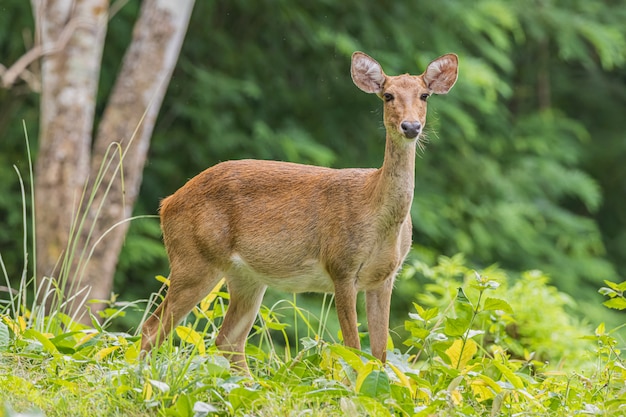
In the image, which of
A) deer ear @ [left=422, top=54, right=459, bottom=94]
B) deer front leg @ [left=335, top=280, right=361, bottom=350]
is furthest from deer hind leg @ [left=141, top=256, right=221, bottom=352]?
deer ear @ [left=422, top=54, right=459, bottom=94]

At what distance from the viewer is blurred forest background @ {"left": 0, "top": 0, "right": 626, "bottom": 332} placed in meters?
11.4

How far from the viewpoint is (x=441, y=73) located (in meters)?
5.21

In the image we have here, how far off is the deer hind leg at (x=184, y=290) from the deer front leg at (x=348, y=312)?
0.66 m

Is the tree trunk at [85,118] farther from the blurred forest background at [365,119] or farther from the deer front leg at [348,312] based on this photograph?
the deer front leg at [348,312]

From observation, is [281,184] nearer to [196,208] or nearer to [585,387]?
[196,208]

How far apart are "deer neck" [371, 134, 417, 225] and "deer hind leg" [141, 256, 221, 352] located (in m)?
0.86

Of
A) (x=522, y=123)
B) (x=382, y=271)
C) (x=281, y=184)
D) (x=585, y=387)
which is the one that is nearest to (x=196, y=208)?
(x=281, y=184)

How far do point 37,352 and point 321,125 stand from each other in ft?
25.8

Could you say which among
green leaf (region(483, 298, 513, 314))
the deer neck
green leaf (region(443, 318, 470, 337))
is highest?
the deer neck

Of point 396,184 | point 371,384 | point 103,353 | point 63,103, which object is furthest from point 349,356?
point 63,103

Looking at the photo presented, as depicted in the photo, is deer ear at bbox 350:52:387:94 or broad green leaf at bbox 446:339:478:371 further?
deer ear at bbox 350:52:387:94

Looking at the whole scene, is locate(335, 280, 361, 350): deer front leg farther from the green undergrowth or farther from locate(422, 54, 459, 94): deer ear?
locate(422, 54, 459, 94): deer ear

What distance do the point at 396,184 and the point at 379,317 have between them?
595mm

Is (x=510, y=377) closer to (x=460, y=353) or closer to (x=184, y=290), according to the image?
(x=460, y=353)
